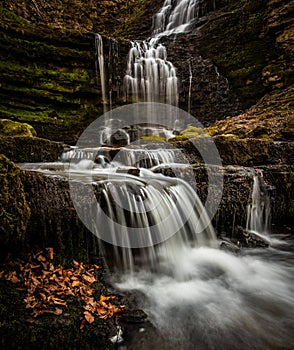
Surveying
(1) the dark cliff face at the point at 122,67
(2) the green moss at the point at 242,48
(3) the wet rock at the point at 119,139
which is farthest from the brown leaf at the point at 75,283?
(2) the green moss at the point at 242,48

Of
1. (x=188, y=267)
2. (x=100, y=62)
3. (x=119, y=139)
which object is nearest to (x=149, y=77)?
(x=100, y=62)

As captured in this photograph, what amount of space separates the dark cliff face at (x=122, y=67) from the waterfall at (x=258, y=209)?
5.94 m

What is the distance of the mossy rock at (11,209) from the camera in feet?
6.79

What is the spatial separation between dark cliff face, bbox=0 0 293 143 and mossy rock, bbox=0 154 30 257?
881 centimetres

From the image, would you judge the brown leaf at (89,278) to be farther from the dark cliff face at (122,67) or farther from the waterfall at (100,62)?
the waterfall at (100,62)

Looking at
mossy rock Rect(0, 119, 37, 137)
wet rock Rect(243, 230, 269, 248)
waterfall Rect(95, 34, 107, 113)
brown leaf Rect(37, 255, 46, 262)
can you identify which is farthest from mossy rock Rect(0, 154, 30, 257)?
waterfall Rect(95, 34, 107, 113)

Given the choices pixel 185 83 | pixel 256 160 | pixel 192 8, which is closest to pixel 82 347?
pixel 256 160

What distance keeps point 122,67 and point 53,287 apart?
11838 millimetres

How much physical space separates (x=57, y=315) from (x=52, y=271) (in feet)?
1.99

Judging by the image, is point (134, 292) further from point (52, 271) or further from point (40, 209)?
point (40, 209)

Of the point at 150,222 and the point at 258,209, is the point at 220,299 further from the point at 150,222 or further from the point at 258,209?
the point at 258,209

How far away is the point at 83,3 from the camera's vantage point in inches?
723

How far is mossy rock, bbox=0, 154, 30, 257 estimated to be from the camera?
2068 millimetres

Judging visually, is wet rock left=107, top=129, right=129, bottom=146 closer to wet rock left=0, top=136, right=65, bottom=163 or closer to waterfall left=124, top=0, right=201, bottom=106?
waterfall left=124, top=0, right=201, bottom=106
